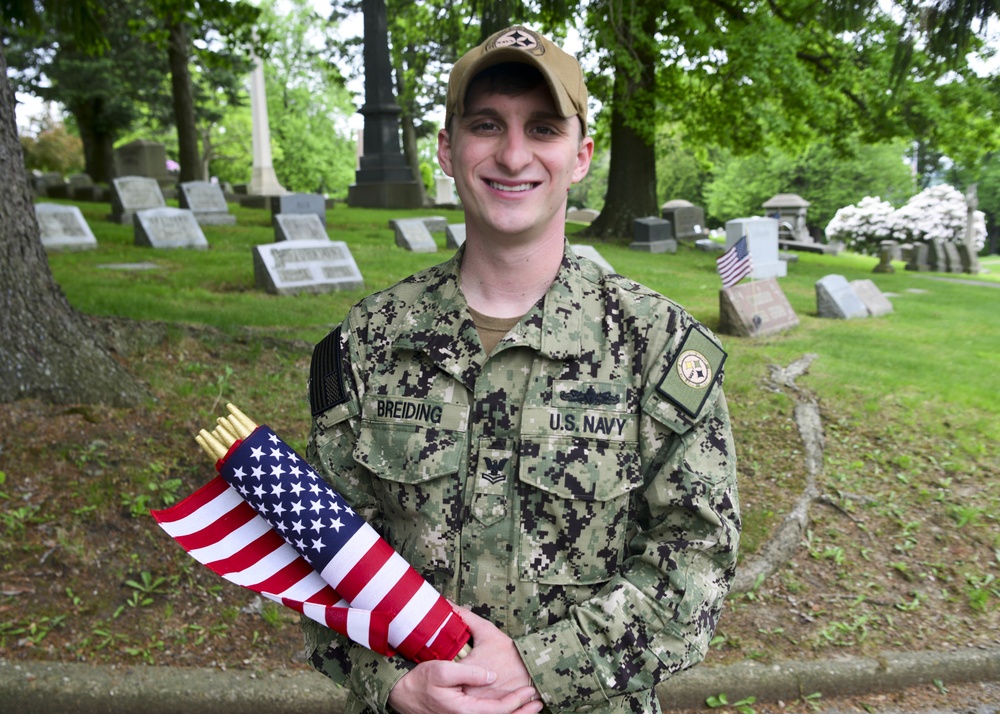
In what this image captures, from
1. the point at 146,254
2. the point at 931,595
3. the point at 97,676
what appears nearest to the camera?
the point at 97,676

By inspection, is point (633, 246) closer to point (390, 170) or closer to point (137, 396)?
point (390, 170)

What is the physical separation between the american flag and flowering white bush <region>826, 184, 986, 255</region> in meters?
12.4

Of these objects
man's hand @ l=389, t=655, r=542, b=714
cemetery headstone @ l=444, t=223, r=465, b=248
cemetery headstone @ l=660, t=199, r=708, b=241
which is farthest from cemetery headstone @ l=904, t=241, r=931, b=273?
man's hand @ l=389, t=655, r=542, b=714

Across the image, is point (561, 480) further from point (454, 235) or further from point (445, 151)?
point (454, 235)

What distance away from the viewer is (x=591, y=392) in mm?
1798

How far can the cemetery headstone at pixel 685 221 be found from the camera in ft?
70.0

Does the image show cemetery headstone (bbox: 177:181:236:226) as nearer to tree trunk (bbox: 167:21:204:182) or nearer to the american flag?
tree trunk (bbox: 167:21:204:182)

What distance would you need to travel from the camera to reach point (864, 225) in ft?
83.4

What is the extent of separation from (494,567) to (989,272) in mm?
19317

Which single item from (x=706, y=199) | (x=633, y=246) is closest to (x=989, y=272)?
(x=633, y=246)

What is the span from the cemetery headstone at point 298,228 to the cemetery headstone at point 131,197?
4.81 m

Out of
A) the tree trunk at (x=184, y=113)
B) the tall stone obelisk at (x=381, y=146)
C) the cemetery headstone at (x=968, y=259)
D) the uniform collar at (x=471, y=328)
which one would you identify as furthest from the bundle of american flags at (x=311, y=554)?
the tall stone obelisk at (x=381, y=146)

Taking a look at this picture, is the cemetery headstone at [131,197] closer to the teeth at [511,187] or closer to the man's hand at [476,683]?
the teeth at [511,187]

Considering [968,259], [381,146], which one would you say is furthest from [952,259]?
[381,146]
